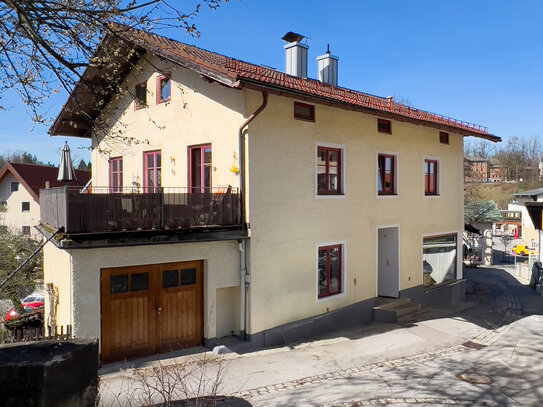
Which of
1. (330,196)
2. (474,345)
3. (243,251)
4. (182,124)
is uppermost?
(182,124)

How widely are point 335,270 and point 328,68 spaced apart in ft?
30.9

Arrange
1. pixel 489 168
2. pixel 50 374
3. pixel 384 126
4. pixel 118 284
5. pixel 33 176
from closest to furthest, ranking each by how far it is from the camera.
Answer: pixel 50 374 < pixel 118 284 < pixel 384 126 < pixel 33 176 < pixel 489 168

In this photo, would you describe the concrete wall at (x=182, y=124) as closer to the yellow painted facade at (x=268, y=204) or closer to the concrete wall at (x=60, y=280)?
the yellow painted facade at (x=268, y=204)

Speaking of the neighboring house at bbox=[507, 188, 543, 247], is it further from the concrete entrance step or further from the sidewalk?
the sidewalk

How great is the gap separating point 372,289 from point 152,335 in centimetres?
764

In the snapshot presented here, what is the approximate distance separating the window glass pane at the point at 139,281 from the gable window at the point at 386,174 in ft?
27.9

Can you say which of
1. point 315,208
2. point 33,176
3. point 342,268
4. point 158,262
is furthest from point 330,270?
point 33,176

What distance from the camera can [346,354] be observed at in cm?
1040

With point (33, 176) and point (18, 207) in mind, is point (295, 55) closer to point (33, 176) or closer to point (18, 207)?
point (33, 176)

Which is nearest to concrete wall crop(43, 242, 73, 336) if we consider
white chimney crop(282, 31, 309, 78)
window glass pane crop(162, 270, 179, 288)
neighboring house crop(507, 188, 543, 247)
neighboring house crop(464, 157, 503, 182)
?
window glass pane crop(162, 270, 179, 288)

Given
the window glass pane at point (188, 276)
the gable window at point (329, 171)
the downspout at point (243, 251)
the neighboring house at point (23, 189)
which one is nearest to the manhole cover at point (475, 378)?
the downspout at point (243, 251)

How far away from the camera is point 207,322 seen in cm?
1039

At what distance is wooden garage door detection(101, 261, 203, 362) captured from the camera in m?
9.16

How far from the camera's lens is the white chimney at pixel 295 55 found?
16.5 metres
